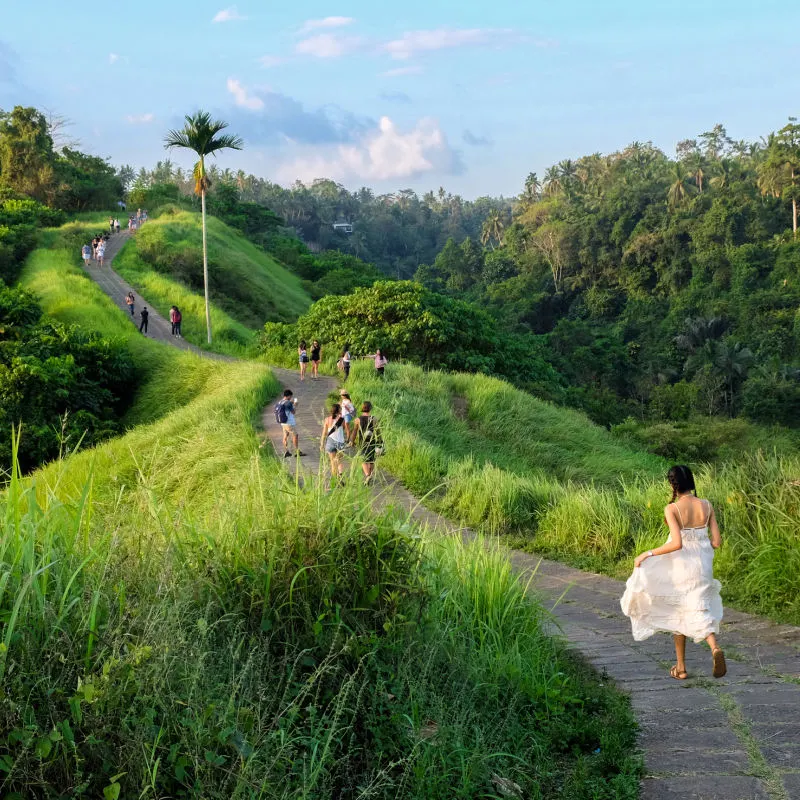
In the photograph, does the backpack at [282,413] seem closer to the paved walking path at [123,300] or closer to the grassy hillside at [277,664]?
the grassy hillside at [277,664]

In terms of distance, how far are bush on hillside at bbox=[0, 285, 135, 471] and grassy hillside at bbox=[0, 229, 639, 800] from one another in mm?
12872

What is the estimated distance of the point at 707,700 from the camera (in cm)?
430

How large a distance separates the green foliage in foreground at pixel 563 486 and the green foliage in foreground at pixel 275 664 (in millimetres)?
884

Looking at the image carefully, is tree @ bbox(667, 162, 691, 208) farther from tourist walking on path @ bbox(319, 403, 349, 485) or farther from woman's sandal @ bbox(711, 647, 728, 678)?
woman's sandal @ bbox(711, 647, 728, 678)

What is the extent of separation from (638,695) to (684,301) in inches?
2084

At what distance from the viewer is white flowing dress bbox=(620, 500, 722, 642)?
15.4 feet

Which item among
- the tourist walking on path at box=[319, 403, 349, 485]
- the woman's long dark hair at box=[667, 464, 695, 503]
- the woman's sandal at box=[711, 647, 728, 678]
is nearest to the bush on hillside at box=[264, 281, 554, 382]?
the tourist walking on path at box=[319, 403, 349, 485]

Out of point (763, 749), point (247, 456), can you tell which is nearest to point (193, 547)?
point (763, 749)

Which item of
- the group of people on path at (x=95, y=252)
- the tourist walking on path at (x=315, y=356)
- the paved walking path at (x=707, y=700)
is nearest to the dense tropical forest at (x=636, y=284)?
the tourist walking on path at (x=315, y=356)

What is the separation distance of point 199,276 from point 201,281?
0.75 feet

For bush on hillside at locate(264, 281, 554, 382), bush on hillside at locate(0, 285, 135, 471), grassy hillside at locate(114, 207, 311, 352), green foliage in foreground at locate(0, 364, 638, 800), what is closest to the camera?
green foliage in foreground at locate(0, 364, 638, 800)

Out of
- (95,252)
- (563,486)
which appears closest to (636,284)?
(95,252)

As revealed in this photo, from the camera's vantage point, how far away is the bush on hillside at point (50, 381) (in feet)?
57.1

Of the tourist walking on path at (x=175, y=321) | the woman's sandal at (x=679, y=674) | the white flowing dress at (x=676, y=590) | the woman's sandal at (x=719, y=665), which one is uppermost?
the tourist walking on path at (x=175, y=321)
